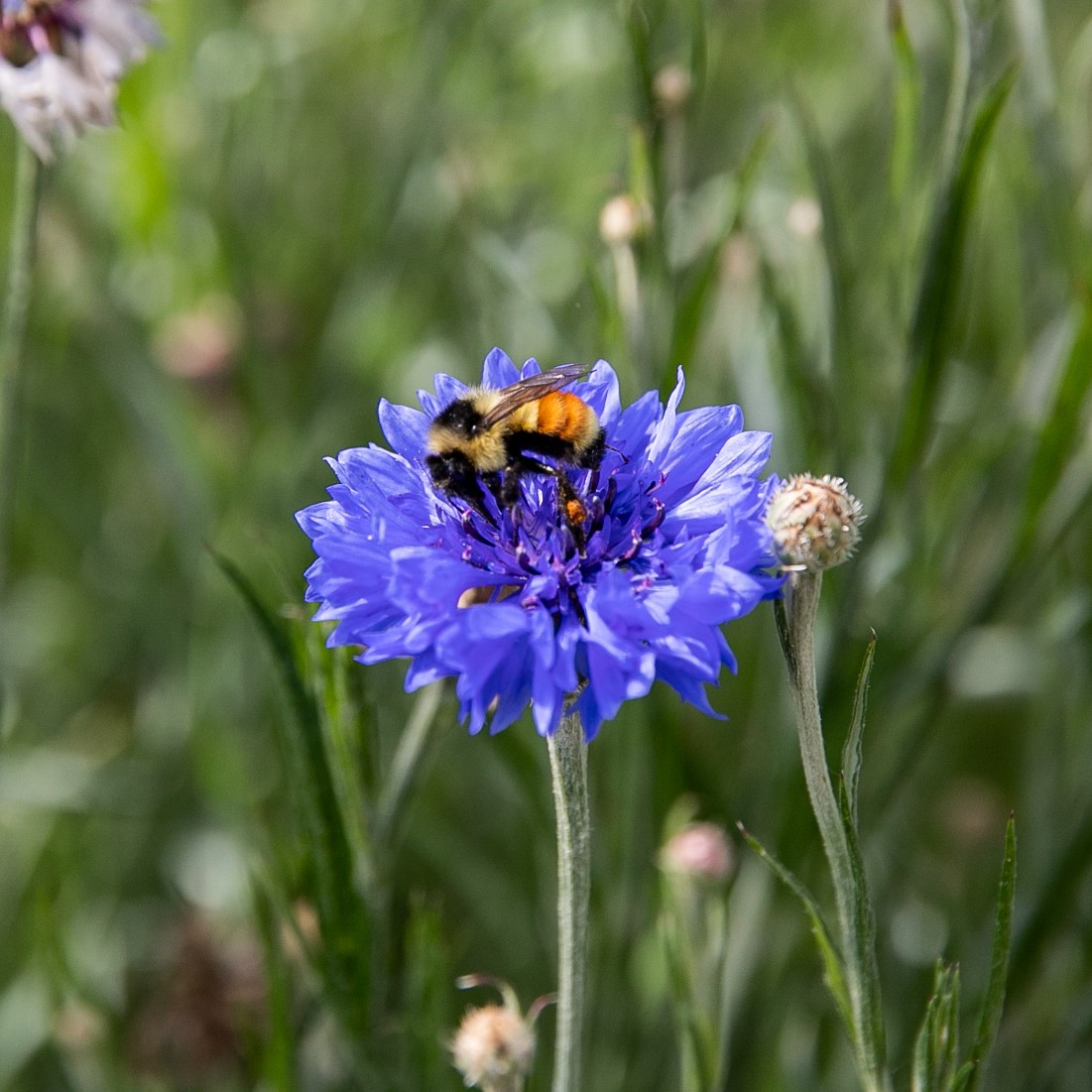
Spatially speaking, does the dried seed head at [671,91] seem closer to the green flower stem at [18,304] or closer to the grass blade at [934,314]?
the grass blade at [934,314]

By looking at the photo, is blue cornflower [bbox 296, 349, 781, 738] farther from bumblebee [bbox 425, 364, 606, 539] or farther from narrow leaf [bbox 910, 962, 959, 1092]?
narrow leaf [bbox 910, 962, 959, 1092]

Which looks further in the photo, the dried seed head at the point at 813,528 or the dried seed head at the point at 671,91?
Answer: the dried seed head at the point at 671,91

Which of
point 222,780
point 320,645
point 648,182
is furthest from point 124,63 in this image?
point 222,780

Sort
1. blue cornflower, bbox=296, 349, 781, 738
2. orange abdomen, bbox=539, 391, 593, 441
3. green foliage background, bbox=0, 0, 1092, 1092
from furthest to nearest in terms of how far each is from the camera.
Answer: green foliage background, bbox=0, 0, 1092, 1092 → orange abdomen, bbox=539, 391, 593, 441 → blue cornflower, bbox=296, 349, 781, 738

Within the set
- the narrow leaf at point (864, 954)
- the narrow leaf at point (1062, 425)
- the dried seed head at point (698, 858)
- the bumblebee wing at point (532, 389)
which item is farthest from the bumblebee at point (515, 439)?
the narrow leaf at point (1062, 425)

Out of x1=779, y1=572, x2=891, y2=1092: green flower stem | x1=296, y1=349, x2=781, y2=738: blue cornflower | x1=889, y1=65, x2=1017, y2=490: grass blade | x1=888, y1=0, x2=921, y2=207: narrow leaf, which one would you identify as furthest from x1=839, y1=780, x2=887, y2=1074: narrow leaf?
x1=888, y1=0, x2=921, y2=207: narrow leaf

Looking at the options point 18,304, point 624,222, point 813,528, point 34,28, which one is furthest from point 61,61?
point 813,528

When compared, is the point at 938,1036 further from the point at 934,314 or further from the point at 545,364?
the point at 545,364
